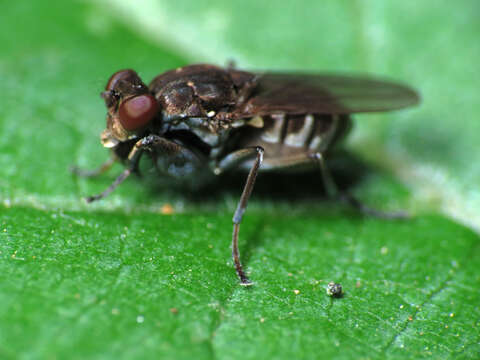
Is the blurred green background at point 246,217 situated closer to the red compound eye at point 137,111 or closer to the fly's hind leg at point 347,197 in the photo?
the fly's hind leg at point 347,197

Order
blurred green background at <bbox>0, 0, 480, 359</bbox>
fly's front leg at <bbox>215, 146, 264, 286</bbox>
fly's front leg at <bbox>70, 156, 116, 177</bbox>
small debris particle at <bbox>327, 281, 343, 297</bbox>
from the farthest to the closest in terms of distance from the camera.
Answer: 1. fly's front leg at <bbox>70, 156, 116, 177</bbox>
2. fly's front leg at <bbox>215, 146, 264, 286</bbox>
3. small debris particle at <bbox>327, 281, 343, 297</bbox>
4. blurred green background at <bbox>0, 0, 480, 359</bbox>

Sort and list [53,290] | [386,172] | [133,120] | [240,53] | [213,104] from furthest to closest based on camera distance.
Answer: [240,53] < [386,172] < [213,104] < [133,120] < [53,290]

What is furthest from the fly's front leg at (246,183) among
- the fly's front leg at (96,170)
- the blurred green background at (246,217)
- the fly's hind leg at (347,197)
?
the fly's front leg at (96,170)

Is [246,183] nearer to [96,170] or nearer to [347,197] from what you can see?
[347,197]

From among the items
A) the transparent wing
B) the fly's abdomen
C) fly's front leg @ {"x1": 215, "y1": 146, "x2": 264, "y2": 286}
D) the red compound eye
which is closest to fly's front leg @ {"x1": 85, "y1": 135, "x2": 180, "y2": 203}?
the red compound eye

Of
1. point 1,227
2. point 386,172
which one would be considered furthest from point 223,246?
point 386,172

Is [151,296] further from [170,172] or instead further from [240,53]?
[240,53]

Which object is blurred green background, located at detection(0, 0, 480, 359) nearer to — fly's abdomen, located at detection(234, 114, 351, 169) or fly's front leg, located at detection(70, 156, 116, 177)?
fly's front leg, located at detection(70, 156, 116, 177)
